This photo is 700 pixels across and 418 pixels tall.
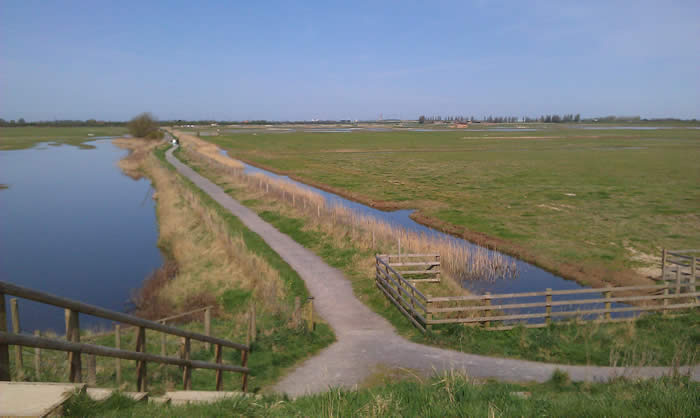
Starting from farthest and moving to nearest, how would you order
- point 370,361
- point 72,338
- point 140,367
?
point 370,361
point 140,367
point 72,338

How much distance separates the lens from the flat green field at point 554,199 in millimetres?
27250

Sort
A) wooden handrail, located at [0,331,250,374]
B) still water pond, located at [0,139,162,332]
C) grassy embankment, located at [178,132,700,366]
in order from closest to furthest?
wooden handrail, located at [0,331,250,374] < grassy embankment, located at [178,132,700,366] < still water pond, located at [0,139,162,332]

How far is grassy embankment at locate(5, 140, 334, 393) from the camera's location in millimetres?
11930

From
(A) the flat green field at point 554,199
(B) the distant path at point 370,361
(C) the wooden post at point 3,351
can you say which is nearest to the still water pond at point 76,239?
(B) the distant path at point 370,361

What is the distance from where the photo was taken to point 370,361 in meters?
12.8

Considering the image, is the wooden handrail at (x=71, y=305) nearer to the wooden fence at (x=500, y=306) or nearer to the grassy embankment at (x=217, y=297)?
the grassy embankment at (x=217, y=297)

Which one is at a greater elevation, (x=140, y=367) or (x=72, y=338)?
(x=72, y=338)

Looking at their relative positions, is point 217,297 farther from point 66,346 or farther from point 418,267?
point 66,346

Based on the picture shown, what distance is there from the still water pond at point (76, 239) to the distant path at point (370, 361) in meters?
10.2

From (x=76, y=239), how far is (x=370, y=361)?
2739cm

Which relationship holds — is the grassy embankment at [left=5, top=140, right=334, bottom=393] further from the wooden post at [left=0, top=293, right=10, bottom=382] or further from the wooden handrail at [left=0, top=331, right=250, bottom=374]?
the wooden post at [left=0, top=293, right=10, bottom=382]

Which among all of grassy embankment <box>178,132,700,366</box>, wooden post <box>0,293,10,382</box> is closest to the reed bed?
grassy embankment <box>178,132,700,366</box>

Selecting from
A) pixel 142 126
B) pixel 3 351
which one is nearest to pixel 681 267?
pixel 3 351

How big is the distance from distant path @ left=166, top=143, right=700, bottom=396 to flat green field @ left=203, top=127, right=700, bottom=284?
12483 mm
